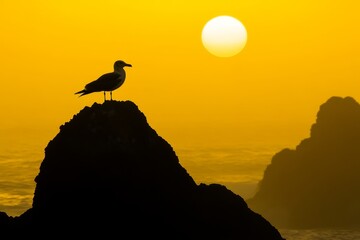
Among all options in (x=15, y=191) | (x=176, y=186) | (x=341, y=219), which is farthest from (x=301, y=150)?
(x=176, y=186)

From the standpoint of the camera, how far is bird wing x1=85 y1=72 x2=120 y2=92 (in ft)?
122

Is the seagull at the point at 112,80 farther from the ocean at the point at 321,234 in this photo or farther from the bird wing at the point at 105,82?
the ocean at the point at 321,234

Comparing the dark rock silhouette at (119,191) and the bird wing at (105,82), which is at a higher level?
the bird wing at (105,82)

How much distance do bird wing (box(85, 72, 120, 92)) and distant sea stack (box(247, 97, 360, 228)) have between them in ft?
460

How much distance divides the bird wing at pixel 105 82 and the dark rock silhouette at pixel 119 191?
1.03 m

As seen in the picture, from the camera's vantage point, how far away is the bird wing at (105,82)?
37.1 metres

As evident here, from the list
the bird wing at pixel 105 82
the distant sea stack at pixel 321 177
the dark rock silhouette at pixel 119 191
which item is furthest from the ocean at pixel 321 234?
the bird wing at pixel 105 82

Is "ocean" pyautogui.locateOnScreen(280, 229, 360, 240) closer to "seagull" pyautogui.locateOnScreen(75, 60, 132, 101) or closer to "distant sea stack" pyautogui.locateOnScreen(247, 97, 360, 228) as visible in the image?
"distant sea stack" pyautogui.locateOnScreen(247, 97, 360, 228)

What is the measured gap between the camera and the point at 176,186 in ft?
129

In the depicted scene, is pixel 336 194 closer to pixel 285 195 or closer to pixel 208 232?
pixel 285 195

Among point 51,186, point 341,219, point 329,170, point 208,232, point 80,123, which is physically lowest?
point 208,232

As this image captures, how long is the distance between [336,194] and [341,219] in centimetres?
793

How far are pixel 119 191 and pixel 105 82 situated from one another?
16.7ft

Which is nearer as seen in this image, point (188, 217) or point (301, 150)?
point (188, 217)
